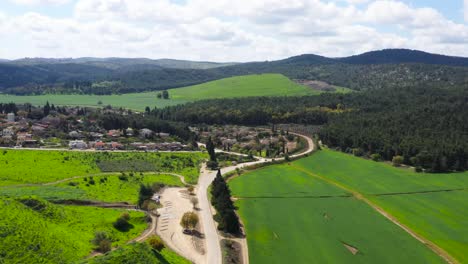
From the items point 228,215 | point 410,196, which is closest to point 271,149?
point 410,196

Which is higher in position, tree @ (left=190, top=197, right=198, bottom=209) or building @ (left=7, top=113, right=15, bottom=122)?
building @ (left=7, top=113, right=15, bottom=122)

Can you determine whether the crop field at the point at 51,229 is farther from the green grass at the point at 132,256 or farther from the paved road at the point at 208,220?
the paved road at the point at 208,220

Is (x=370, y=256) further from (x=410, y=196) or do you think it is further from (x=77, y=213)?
(x=77, y=213)

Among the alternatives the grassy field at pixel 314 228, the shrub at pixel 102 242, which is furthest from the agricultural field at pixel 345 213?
the shrub at pixel 102 242

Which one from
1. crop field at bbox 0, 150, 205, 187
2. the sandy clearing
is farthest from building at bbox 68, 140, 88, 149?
the sandy clearing

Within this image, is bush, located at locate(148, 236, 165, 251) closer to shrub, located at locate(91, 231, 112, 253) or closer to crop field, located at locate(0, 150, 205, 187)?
shrub, located at locate(91, 231, 112, 253)
